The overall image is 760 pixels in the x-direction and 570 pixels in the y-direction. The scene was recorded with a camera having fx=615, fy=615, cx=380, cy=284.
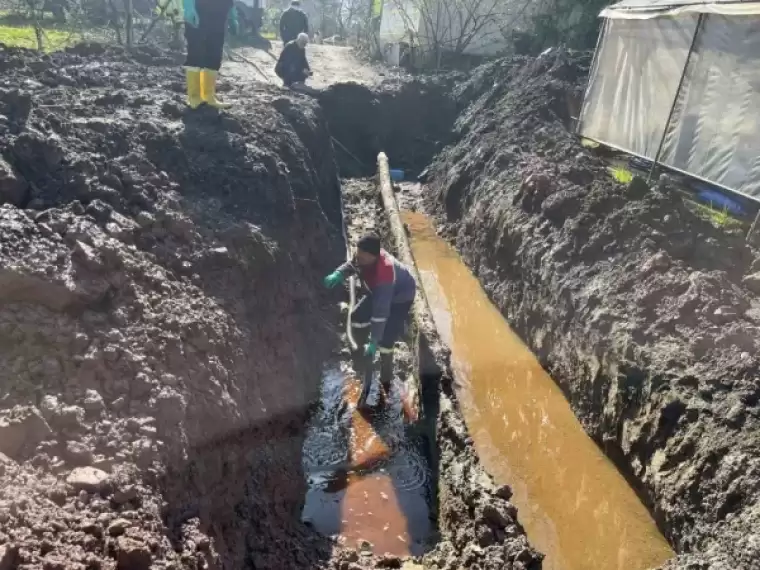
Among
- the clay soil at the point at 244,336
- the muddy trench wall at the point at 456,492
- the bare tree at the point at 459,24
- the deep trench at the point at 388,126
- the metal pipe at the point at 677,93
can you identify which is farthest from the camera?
the bare tree at the point at 459,24

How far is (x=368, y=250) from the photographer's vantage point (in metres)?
5.58

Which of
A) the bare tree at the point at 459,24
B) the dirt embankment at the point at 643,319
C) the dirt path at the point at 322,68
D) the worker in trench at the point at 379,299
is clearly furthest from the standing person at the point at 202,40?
the bare tree at the point at 459,24

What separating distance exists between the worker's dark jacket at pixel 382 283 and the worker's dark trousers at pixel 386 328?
185 millimetres

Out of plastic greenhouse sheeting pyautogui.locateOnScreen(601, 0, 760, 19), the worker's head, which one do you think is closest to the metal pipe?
plastic greenhouse sheeting pyautogui.locateOnScreen(601, 0, 760, 19)

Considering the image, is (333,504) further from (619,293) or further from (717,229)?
(717,229)

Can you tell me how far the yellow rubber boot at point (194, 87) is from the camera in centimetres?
772

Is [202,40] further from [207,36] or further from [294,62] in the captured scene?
[294,62]

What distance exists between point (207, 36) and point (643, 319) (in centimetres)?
601

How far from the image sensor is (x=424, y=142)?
15484 millimetres

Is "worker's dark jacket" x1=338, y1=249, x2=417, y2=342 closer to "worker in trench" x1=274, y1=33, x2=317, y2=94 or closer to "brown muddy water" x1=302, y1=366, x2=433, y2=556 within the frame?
"brown muddy water" x1=302, y1=366, x2=433, y2=556

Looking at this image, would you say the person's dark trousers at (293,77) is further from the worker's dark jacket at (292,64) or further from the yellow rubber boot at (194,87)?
the yellow rubber boot at (194,87)

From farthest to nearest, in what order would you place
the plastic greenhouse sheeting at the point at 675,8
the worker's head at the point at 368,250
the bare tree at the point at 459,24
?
1. the bare tree at the point at 459,24
2. the plastic greenhouse sheeting at the point at 675,8
3. the worker's head at the point at 368,250

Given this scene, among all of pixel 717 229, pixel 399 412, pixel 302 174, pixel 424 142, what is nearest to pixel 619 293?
pixel 717 229

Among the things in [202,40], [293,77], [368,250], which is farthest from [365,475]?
[293,77]
